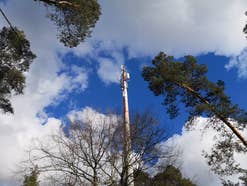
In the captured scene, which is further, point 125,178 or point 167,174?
point 167,174

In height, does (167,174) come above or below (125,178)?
above

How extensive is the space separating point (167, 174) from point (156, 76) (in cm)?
472

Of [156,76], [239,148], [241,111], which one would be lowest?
[239,148]

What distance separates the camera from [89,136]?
21.5 metres

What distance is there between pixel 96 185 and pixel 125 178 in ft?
3.97

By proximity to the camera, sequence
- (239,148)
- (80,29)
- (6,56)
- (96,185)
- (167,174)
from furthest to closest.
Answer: (167,174), (239,148), (96,185), (6,56), (80,29)

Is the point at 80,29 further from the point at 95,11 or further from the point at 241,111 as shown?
the point at 241,111

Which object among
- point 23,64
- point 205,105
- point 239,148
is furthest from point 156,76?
point 23,64

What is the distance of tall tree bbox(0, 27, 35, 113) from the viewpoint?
59.5 ft

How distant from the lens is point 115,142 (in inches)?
839

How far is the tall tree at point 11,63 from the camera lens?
59.5 feet

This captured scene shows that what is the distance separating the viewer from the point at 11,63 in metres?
18.5

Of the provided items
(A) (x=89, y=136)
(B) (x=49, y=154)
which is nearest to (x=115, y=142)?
(A) (x=89, y=136)

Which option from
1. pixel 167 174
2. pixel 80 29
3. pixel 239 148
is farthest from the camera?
pixel 167 174
